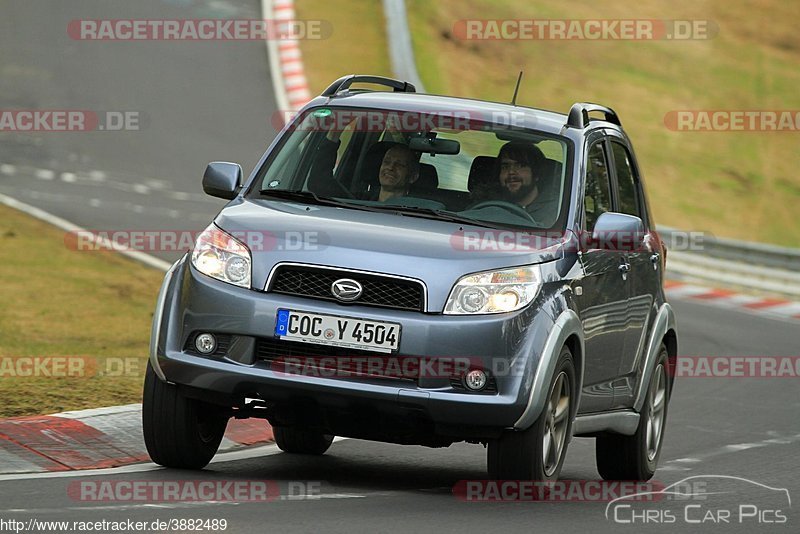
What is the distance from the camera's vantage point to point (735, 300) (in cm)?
2220

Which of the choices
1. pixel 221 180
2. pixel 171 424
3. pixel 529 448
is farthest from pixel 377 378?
pixel 221 180

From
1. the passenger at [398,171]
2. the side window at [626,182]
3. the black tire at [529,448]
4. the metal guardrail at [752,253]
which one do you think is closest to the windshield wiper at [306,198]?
the passenger at [398,171]

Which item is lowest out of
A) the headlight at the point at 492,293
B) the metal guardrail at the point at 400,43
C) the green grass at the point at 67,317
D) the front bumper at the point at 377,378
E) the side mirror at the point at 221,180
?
the green grass at the point at 67,317

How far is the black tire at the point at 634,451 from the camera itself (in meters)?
9.80

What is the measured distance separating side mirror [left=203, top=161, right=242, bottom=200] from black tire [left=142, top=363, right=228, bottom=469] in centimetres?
110

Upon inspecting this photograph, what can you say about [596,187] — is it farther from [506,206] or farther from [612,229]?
[506,206]

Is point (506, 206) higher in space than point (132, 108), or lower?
lower

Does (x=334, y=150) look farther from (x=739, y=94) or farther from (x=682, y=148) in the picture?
(x=739, y=94)

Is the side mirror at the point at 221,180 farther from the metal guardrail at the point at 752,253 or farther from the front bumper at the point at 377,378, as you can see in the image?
the metal guardrail at the point at 752,253

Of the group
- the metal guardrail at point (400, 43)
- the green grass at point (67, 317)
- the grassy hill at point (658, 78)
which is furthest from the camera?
the grassy hill at point (658, 78)

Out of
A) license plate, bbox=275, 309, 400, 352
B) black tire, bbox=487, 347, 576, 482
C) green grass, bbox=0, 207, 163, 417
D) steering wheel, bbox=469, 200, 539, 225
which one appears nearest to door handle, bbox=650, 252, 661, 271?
steering wheel, bbox=469, 200, 539, 225

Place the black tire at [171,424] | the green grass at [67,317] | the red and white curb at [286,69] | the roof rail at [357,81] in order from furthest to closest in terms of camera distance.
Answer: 1. the red and white curb at [286,69]
2. the green grass at [67,317]
3. the roof rail at [357,81]
4. the black tire at [171,424]

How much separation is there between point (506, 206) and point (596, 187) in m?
0.82

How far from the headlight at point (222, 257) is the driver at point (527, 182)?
150 centimetres
